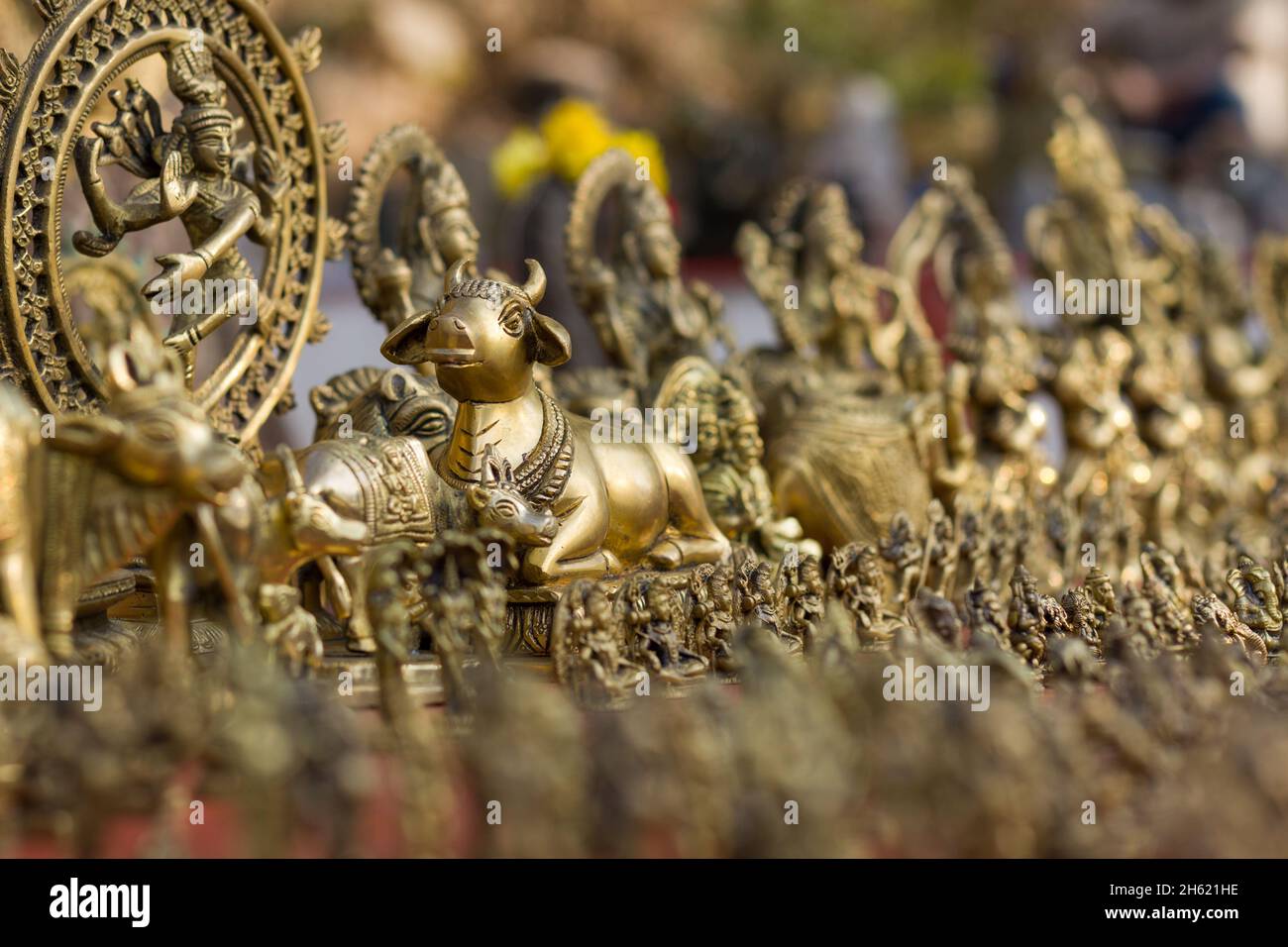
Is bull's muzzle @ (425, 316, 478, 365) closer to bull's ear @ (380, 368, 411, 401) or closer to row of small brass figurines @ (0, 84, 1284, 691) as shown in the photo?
row of small brass figurines @ (0, 84, 1284, 691)

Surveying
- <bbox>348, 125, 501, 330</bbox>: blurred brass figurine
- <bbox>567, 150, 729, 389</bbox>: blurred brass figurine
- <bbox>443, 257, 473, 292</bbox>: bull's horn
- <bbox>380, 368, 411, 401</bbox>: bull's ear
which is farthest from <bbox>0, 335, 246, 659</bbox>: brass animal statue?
<bbox>567, 150, 729, 389</bbox>: blurred brass figurine

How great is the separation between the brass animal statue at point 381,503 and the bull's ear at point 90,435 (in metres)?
0.60

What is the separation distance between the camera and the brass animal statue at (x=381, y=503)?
2715 mm

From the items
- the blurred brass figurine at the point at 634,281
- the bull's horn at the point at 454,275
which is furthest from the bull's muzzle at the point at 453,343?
the blurred brass figurine at the point at 634,281

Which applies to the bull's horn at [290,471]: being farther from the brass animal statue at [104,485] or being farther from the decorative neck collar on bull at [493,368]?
the decorative neck collar on bull at [493,368]

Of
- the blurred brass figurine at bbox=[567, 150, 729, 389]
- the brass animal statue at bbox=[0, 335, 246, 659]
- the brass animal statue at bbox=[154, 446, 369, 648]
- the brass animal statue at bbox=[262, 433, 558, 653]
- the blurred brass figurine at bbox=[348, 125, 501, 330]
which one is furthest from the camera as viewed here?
the blurred brass figurine at bbox=[567, 150, 729, 389]

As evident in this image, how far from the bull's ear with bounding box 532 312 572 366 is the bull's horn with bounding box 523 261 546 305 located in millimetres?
50

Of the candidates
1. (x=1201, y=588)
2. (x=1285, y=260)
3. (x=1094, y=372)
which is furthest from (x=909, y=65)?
→ (x=1201, y=588)

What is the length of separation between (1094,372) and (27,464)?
10.1 ft

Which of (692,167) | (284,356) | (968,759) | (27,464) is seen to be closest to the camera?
(968,759)

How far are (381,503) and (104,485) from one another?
670mm

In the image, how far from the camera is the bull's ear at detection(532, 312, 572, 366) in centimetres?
284
